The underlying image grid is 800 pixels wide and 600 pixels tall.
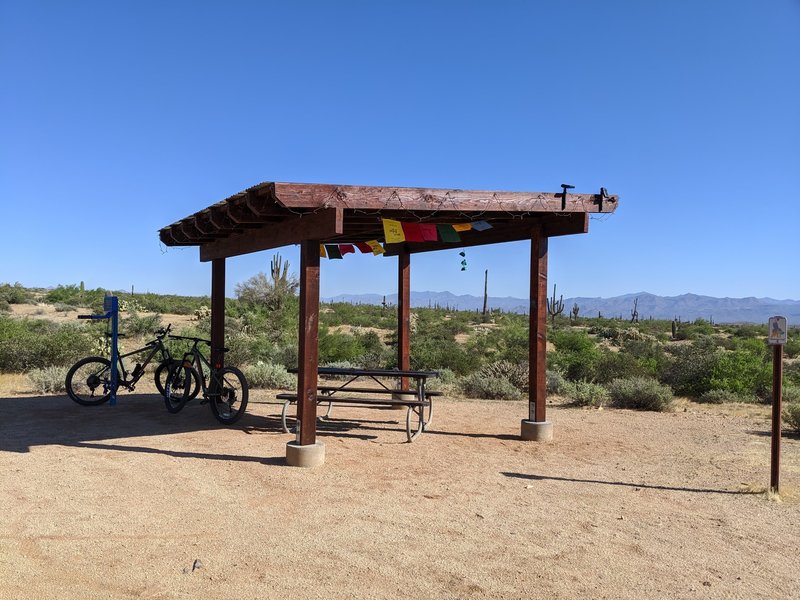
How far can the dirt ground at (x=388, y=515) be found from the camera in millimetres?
3729

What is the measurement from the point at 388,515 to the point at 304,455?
1.62 metres

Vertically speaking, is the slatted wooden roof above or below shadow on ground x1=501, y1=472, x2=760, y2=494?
above

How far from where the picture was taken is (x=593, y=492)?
5652mm

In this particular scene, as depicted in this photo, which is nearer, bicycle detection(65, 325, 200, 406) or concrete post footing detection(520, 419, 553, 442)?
concrete post footing detection(520, 419, 553, 442)

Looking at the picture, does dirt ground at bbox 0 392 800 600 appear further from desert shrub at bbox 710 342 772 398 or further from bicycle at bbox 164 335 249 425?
desert shrub at bbox 710 342 772 398

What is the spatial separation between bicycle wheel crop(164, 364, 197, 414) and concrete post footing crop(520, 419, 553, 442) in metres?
4.44

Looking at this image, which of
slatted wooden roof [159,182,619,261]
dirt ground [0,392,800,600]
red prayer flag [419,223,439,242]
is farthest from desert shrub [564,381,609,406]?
red prayer flag [419,223,439,242]

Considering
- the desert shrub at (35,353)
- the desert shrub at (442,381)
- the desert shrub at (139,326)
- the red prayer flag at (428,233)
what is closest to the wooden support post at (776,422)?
the red prayer flag at (428,233)

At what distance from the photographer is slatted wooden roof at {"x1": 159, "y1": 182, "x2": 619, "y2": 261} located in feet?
20.1

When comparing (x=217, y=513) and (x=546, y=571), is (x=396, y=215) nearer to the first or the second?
(x=217, y=513)

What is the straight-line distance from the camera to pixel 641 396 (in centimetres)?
1102

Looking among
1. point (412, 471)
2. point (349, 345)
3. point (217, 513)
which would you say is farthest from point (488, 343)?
point (217, 513)

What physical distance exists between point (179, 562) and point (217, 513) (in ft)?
3.09

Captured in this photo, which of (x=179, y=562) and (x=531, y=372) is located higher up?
(x=531, y=372)
